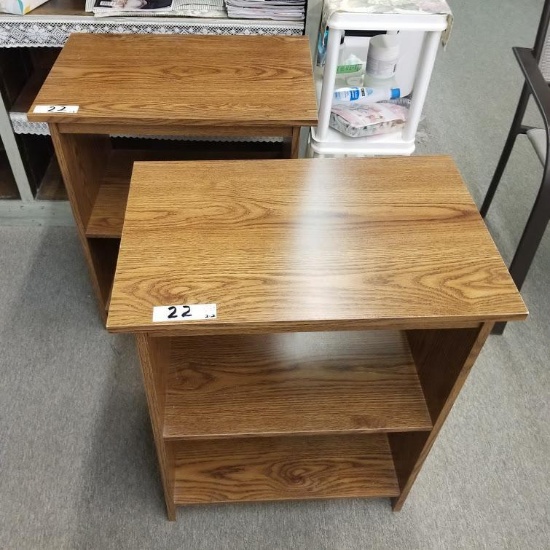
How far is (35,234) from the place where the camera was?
1997 millimetres

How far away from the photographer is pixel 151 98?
132cm

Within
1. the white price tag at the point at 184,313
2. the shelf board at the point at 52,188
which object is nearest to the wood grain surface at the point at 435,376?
the white price tag at the point at 184,313

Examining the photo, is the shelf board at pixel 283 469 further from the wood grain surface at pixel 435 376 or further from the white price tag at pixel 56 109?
the white price tag at pixel 56 109

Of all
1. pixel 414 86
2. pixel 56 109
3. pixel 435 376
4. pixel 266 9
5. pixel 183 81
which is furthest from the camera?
pixel 266 9

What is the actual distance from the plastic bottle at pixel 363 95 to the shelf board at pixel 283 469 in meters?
0.92

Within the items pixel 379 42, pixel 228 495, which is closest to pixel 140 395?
pixel 228 495

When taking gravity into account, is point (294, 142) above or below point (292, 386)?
above

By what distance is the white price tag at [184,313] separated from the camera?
86 cm

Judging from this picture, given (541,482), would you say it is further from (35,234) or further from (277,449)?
(35,234)

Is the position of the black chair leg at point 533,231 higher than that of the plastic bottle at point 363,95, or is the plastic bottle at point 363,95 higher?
the plastic bottle at point 363,95

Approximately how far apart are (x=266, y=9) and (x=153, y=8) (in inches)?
12.5

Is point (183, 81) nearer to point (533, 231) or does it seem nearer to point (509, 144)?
point (533, 231)

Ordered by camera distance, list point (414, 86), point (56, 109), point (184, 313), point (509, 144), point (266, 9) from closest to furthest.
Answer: point (184, 313), point (56, 109), point (414, 86), point (266, 9), point (509, 144)

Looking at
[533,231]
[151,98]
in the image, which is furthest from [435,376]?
[151,98]
